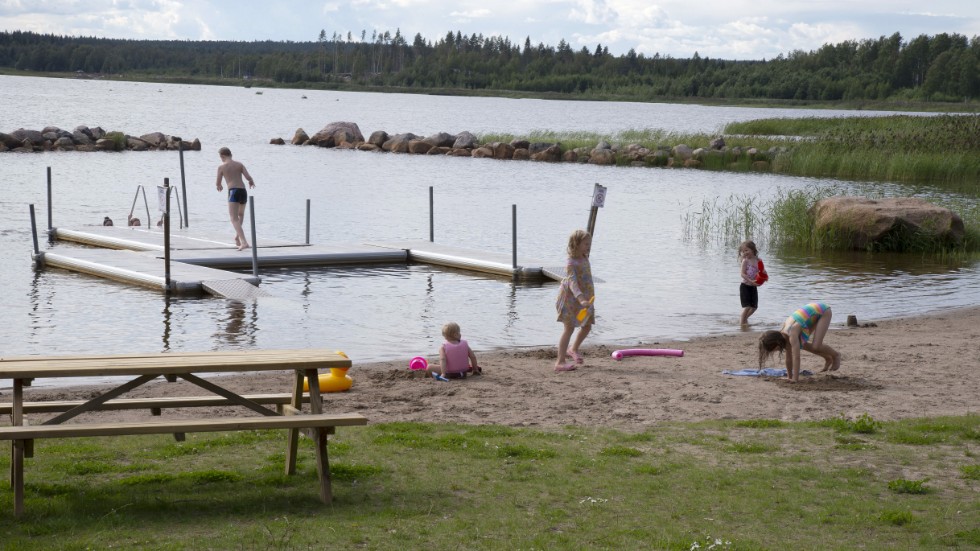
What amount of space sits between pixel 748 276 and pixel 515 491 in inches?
355

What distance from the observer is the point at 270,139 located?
74.5m

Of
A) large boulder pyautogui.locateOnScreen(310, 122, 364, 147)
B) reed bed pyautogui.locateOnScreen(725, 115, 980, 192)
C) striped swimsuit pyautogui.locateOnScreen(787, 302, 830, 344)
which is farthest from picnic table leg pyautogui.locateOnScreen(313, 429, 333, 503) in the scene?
large boulder pyautogui.locateOnScreen(310, 122, 364, 147)

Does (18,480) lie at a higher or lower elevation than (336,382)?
higher

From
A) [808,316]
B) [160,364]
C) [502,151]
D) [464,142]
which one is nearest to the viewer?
[160,364]

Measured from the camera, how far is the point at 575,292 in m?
10.9

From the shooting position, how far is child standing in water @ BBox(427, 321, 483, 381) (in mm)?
10359

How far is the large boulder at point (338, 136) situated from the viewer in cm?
6694

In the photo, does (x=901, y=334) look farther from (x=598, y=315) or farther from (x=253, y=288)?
(x=253, y=288)

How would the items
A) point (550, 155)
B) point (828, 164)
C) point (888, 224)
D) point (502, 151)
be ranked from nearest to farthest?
point (888, 224), point (828, 164), point (550, 155), point (502, 151)

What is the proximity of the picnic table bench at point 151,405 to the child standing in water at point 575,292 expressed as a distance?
4.36m

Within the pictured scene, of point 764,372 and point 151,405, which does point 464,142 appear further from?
point 151,405

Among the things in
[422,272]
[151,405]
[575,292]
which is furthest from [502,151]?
[151,405]

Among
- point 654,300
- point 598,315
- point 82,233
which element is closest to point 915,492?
point 598,315

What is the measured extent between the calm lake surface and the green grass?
5.26 m
